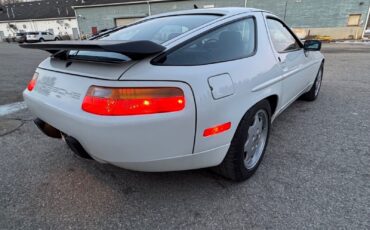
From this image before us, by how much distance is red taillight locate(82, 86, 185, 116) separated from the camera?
1574 mm

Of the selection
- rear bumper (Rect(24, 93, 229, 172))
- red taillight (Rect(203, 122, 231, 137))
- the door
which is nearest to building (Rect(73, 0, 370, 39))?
the door

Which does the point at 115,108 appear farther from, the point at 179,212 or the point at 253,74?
the point at 253,74

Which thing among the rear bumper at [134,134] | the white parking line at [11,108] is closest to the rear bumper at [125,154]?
the rear bumper at [134,134]

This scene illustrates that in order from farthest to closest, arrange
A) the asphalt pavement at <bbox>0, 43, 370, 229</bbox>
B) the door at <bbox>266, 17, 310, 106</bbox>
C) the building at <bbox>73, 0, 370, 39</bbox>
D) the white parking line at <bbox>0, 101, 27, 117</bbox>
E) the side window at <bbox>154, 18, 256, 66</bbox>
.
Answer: the building at <bbox>73, 0, 370, 39</bbox> < the white parking line at <bbox>0, 101, 27, 117</bbox> < the door at <bbox>266, 17, 310, 106</bbox> < the asphalt pavement at <bbox>0, 43, 370, 229</bbox> < the side window at <bbox>154, 18, 256, 66</bbox>

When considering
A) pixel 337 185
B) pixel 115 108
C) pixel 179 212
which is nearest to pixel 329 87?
pixel 337 185

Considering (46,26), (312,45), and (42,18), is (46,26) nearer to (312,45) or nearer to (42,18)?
(42,18)

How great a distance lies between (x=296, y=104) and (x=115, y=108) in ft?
12.8

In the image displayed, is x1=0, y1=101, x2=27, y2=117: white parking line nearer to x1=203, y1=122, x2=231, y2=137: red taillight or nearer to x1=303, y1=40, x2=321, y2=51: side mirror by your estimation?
x1=203, y1=122, x2=231, y2=137: red taillight

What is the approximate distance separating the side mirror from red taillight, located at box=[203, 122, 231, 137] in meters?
2.34

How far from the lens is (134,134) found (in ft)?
5.20

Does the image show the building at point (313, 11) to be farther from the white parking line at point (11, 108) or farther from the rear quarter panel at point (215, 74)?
the rear quarter panel at point (215, 74)

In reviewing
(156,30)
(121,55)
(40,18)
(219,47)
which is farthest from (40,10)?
(219,47)

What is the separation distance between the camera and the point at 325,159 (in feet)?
8.81

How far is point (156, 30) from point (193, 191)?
157 centimetres
